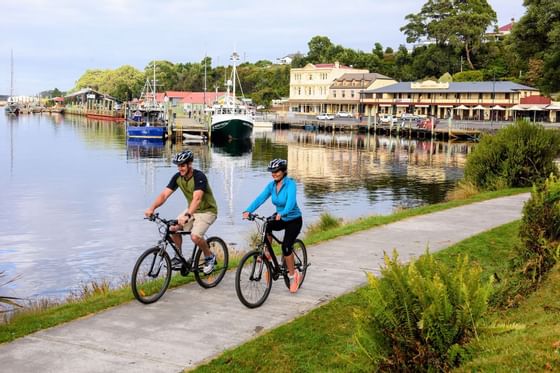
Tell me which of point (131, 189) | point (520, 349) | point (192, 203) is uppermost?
point (192, 203)

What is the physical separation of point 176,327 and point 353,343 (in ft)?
8.66

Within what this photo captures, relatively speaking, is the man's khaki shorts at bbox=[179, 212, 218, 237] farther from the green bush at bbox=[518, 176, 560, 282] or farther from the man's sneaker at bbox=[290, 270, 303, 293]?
the green bush at bbox=[518, 176, 560, 282]

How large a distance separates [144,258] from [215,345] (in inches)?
80.0

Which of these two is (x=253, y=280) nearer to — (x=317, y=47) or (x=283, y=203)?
(x=283, y=203)

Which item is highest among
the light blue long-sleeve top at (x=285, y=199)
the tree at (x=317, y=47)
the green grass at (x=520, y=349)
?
the tree at (x=317, y=47)

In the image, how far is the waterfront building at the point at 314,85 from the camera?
126 m

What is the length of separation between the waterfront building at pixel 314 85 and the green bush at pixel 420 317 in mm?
121129

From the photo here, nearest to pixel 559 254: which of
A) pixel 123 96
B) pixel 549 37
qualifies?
pixel 549 37

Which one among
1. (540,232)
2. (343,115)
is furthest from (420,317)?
(343,115)

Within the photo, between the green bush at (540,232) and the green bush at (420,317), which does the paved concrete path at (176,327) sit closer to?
the green bush at (420,317)

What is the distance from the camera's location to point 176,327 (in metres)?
8.36

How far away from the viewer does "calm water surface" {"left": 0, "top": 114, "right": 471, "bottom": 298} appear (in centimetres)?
1896

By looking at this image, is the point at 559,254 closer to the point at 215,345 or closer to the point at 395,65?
the point at 215,345

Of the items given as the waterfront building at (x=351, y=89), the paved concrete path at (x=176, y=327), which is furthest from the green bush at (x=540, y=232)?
the waterfront building at (x=351, y=89)
